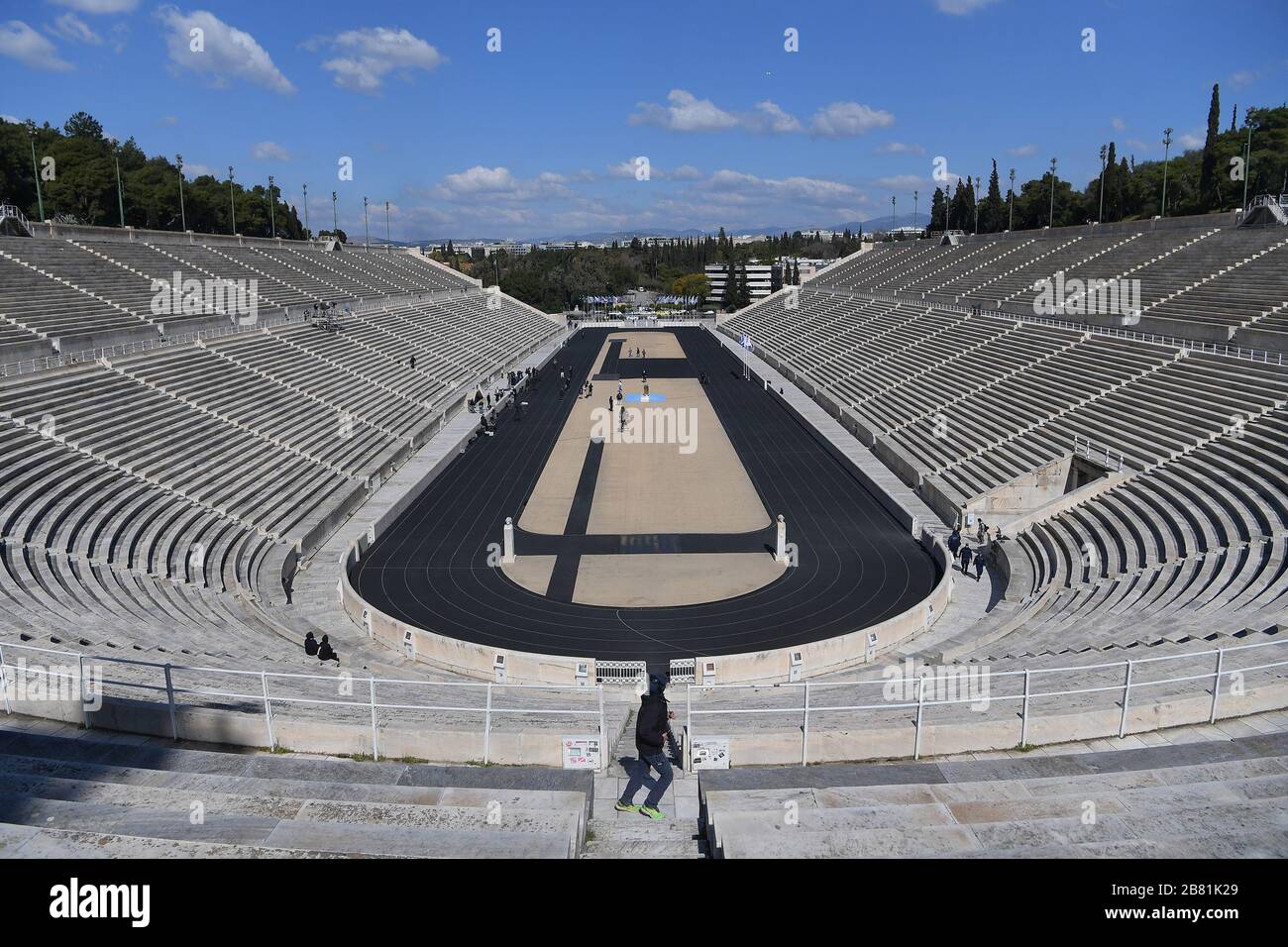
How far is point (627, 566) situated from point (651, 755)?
12.6 meters

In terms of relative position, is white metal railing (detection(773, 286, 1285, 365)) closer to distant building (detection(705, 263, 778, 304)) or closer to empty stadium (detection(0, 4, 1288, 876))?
empty stadium (detection(0, 4, 1288, 876))

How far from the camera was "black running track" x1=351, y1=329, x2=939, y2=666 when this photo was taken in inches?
645

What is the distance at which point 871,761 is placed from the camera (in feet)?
26.5

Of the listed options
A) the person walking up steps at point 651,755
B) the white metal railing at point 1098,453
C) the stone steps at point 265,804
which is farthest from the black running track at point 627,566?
the stone steps at point 265,804

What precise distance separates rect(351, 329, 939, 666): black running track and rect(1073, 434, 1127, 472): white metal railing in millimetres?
5132

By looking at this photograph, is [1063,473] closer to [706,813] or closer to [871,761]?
[871,761]

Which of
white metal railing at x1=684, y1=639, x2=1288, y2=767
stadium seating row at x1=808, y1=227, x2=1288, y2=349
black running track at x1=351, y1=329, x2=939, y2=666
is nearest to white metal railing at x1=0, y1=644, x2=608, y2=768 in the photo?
white metal railing at x1=684, y1=639, x2=1288, y2=767

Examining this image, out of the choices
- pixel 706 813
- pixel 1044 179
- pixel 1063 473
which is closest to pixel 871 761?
pixel 706 813

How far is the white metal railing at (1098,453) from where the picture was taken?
2130 centimetres

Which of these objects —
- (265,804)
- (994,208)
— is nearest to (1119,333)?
(265,804)

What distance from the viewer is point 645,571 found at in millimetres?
19891

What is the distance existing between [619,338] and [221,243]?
3277 centimetres

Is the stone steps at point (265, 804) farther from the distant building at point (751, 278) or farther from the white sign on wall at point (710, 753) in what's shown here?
the distant building at point (751, 278)
